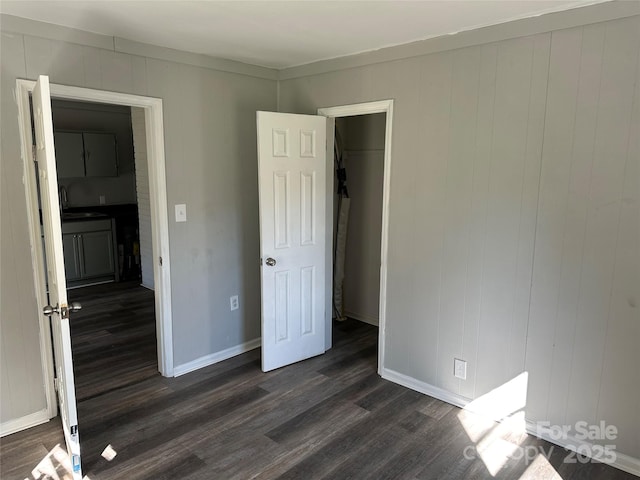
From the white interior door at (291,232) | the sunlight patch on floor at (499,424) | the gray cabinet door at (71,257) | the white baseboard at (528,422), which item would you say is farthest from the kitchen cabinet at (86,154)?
the sunlight patch on floor at (499,424)

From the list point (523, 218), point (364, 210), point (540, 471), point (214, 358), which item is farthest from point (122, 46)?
point (540, 471)

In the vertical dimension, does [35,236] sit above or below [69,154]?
below

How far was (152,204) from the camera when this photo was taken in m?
3.13

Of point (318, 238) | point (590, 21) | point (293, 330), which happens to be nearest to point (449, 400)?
point (293, 330)

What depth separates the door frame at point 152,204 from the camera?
8.20 ft

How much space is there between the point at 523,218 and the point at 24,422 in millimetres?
3161

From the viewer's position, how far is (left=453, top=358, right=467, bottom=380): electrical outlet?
2.89 m

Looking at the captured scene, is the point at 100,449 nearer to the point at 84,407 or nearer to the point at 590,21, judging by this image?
the point at 84,407

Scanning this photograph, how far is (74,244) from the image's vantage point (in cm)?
545

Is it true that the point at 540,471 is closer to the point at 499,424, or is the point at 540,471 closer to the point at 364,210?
the point at 499,424

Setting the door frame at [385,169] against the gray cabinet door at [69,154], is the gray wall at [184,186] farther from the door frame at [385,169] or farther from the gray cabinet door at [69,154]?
the gray cabinet door at [69,154]

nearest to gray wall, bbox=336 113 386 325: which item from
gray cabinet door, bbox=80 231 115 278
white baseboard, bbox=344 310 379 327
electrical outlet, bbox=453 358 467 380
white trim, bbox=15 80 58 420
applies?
white baseboard, bbox=344 310 379 327

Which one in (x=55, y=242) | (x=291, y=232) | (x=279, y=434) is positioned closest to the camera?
(x=55, y=242)

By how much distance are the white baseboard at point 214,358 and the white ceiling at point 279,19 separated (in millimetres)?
2298
